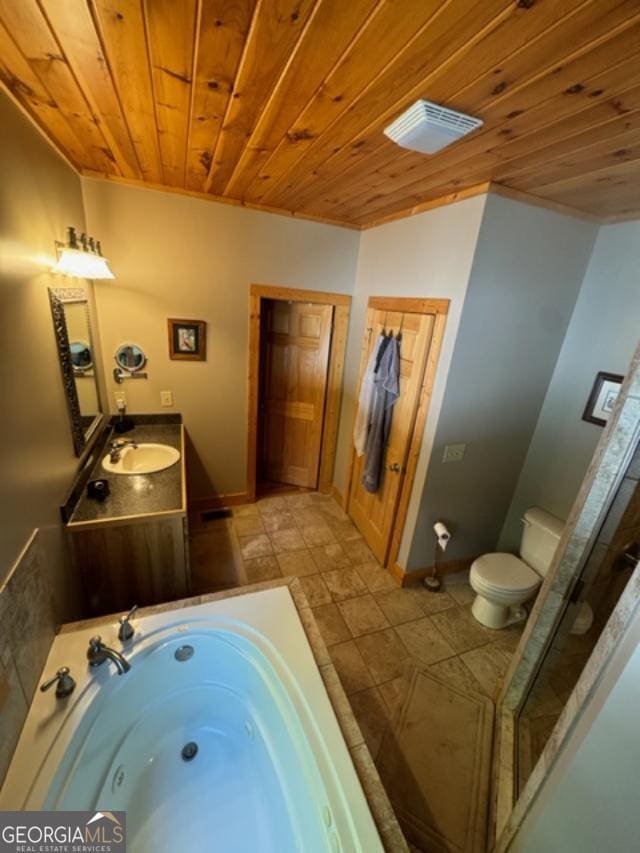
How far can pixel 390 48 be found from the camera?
0.89 metres

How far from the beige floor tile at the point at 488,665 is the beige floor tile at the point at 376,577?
2.03ft

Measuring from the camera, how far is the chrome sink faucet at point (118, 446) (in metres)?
2.27

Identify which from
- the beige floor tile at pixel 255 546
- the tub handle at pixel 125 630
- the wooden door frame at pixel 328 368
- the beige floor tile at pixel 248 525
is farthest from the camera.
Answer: the beige floor tile at pixel 248 525

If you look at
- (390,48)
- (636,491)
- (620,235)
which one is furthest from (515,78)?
(620,235)

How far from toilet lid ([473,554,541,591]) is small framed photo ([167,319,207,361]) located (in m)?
2.58

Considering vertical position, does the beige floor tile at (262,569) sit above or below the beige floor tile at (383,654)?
below

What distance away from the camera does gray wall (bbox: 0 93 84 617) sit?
1113 mm

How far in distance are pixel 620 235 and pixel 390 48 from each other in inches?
74.1

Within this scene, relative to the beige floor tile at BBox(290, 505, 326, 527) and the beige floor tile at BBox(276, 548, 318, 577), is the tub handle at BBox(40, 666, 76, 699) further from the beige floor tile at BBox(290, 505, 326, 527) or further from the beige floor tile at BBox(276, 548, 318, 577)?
the beige floor tile at BBox(290, 505, 326, 527)

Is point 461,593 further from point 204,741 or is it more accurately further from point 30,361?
point 30,361

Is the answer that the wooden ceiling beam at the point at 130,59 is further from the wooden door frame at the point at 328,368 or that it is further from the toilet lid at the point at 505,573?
the toilet lid at the point at 505,573

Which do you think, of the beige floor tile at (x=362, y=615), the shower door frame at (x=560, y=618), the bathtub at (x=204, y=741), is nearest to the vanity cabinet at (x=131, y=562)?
the bathtub at (x=204, y=741)

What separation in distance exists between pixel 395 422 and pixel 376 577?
1186 millimetres

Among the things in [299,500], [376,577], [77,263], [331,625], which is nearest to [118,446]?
[77,263]
